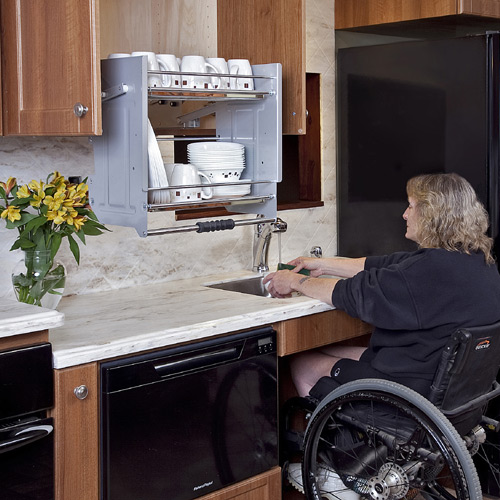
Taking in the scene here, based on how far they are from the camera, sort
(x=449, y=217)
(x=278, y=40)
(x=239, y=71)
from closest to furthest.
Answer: (x=449, y=217)
(x=239, y=71)
(x=278, y=40)

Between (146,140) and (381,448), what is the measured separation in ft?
3.80

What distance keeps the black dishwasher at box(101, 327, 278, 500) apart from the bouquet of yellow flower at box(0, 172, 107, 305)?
39 centimetres

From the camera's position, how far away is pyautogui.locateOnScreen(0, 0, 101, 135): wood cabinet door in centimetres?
216

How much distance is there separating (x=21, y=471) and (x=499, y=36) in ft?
7.49

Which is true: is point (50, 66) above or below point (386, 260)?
above

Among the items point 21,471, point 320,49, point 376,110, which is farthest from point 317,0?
point 21,471

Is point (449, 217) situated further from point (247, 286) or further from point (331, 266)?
point (247, 286)

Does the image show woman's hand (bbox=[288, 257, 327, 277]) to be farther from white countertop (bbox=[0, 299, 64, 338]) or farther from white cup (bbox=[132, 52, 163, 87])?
white countertop (bbox=[0, 299, 64, 338])

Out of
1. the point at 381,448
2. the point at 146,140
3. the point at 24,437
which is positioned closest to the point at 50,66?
the point at 146,140

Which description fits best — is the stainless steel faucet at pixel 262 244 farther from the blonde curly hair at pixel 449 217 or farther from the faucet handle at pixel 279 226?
the blonde curly hair at pixel 449 217

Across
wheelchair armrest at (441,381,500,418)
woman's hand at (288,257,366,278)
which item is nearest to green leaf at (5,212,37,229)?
woman's hand at (288,257,366,278)

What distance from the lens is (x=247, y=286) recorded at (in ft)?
10.8

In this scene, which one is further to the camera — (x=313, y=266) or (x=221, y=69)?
(x=313, y=266)

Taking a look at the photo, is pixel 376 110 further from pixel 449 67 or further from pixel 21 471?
pixel 21 471
